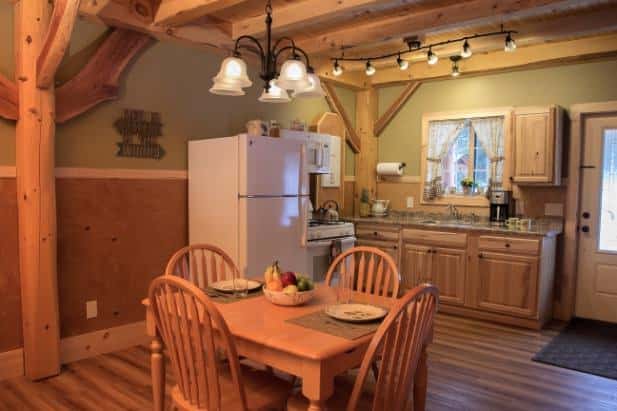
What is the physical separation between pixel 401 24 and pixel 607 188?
2.45 metres

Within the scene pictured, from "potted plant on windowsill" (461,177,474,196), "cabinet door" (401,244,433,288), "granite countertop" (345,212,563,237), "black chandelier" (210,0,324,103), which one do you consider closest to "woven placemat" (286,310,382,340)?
"black chandelier" (210,0,324,103)

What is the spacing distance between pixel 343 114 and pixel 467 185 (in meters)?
1.62

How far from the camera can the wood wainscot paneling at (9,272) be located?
316cm

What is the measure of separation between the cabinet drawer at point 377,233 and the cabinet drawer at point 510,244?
2.96ft

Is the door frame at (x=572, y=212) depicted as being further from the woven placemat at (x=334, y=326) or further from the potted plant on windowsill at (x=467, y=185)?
the woven placemat at (x=334, y=326)

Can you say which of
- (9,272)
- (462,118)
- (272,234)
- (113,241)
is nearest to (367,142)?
(462,118)

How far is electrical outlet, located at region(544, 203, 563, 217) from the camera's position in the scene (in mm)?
4680

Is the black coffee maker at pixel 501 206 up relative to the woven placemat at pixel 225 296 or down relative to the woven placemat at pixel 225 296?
up

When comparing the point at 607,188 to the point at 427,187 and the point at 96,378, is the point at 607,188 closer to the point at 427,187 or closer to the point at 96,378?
the point at 427,187

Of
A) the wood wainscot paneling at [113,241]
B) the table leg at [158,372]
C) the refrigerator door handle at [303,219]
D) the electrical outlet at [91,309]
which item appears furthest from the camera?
the refrigerator door handle at [303,219]

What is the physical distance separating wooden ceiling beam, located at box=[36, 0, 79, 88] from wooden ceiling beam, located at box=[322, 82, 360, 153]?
3.00 meters

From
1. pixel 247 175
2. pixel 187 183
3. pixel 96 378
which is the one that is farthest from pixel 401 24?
pixel 96 378

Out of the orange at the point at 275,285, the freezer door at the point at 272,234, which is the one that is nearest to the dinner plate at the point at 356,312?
the orange at the point at 275,285

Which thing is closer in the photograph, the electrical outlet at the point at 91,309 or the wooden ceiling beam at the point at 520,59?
the electrical outlet at the point at 91,309
